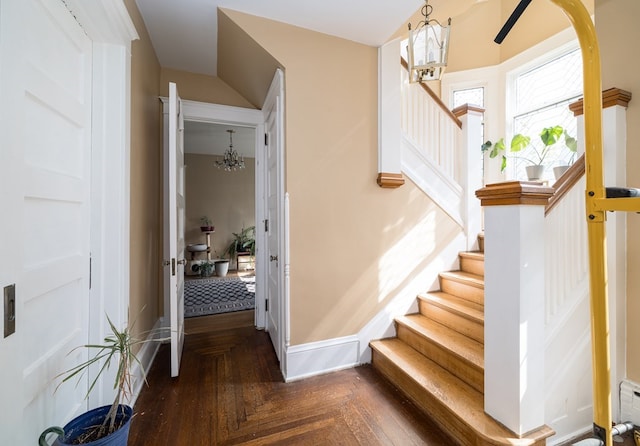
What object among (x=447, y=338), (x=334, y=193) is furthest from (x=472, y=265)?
(x=334, y=193)

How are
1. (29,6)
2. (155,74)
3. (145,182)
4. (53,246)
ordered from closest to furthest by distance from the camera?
(29,6)
(53,246)
(145,182)
(155,74)

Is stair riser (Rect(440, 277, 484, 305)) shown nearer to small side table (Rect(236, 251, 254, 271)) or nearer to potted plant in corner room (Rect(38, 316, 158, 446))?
potted plant in corner room (Rect(38, 316, 158, 446))

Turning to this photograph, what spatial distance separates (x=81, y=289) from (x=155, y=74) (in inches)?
79.1

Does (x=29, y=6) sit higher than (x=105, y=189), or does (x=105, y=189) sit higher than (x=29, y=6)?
(x=29, y=6)

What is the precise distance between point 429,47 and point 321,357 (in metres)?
2.13

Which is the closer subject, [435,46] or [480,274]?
[435,46]

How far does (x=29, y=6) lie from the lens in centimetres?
98

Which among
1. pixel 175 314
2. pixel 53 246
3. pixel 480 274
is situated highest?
pixel 53 246

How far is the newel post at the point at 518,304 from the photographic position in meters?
1.28

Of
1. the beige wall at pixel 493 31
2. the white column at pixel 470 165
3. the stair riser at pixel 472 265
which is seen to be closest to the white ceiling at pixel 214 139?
the white column at pixel 470 165

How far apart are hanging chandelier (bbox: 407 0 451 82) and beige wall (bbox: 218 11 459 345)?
0.90 meters

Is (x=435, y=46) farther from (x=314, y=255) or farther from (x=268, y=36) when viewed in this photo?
(x=314, y=255)

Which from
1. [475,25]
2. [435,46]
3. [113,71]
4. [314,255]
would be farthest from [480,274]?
[475,25]

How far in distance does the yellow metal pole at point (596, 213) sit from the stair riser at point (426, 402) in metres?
0.79
